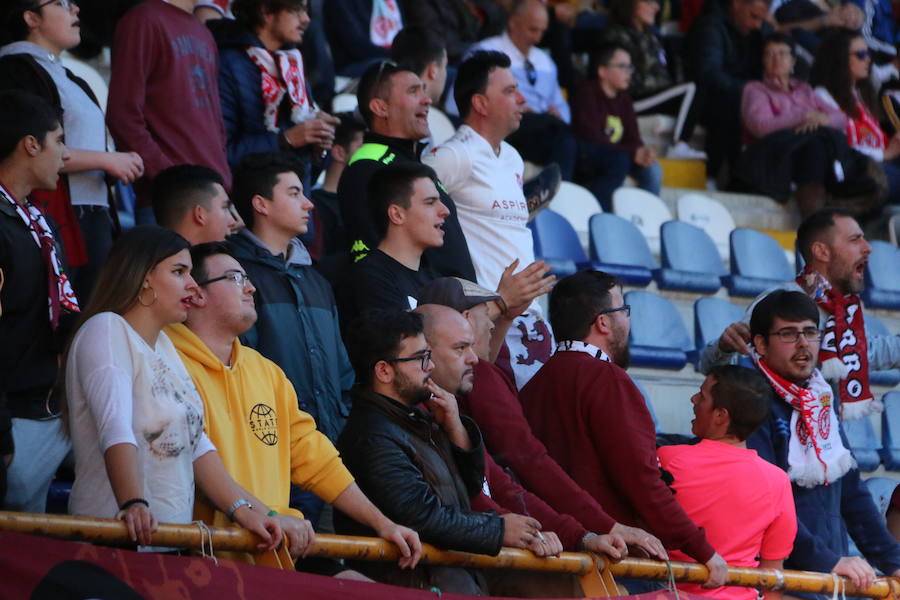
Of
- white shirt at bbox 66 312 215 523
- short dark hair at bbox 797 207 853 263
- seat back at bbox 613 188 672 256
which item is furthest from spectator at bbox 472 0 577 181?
white shirt at bbox 66 312 215 523

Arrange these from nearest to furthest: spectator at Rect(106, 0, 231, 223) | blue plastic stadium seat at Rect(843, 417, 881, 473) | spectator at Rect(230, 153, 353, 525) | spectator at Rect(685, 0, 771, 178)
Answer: spectator at Rect(230, 153, 353, 525) < spectator at Rect(106, 0, 231, 223) < blue plastic stadium seat at Rect(843, 417, 881, 473) < spectator at Rect(685, 0, 771, 178)

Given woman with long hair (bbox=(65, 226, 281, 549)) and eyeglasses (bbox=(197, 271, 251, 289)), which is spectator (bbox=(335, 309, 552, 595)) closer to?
eyeglasses (bbox=(197, 271, 251, 289))

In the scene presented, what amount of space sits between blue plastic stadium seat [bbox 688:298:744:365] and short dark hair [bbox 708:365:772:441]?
2516mm

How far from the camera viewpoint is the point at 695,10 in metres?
12.2

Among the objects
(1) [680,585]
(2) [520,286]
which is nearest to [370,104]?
(2) [520,286]

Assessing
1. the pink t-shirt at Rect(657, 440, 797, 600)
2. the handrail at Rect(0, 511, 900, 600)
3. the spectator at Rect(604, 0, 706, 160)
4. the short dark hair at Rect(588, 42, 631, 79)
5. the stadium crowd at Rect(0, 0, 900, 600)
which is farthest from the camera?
the spectator at Rect(604, 0, 706, 160)

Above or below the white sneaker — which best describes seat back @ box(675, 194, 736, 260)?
below

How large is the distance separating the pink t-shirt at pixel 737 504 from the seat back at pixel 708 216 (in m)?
5.02

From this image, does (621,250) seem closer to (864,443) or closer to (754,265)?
(754,265)

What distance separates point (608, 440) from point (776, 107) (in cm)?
615

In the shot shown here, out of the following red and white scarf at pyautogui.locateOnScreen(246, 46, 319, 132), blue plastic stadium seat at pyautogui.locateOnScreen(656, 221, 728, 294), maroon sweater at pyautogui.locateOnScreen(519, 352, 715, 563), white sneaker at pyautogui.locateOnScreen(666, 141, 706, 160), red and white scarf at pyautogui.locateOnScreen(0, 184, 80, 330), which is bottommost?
blue plastic stadium seat at pyautogui.locateOnScreen(656, 221, 728, 294)

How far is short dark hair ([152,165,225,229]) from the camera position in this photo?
200 inches

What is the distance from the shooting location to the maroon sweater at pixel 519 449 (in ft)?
15.1

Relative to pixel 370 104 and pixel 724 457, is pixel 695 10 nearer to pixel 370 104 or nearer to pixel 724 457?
pixel 370 104
